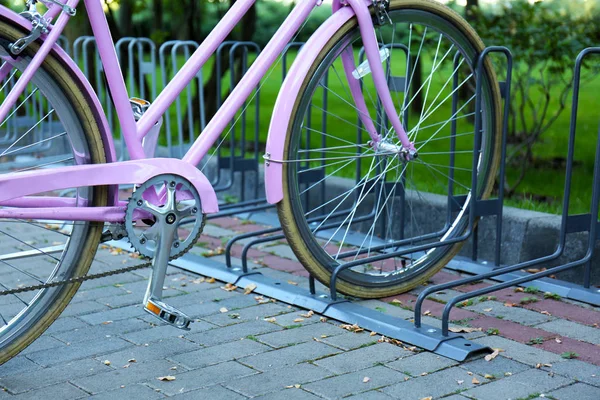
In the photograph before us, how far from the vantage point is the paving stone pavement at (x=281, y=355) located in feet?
10.00

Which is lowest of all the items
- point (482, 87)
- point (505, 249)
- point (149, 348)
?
point (149, 348)

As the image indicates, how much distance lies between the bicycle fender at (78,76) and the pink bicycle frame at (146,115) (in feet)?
0.06

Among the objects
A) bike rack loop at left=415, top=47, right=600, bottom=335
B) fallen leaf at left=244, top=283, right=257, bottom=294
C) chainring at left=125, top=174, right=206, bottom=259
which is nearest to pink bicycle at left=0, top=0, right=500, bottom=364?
chainring at left=125, top=174, right=206, bottom=259

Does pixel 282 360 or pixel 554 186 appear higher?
pixel 554 186

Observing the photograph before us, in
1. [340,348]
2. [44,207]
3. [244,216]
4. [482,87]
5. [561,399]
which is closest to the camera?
[561,399]

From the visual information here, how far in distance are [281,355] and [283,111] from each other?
95 centimetres

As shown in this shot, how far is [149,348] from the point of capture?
347 centimetres

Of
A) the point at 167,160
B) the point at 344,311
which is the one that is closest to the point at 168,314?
the point at 167,160

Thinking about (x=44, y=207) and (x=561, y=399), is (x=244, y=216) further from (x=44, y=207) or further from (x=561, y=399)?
(x=561, y=399)

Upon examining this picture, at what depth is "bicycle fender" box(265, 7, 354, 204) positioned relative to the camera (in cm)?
355

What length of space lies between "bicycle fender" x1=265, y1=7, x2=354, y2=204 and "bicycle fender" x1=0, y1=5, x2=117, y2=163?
2.12 ft

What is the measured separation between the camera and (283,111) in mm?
3545

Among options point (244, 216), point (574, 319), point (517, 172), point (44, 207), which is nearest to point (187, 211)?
point (44, 207)

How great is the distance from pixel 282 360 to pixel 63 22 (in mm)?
1434
